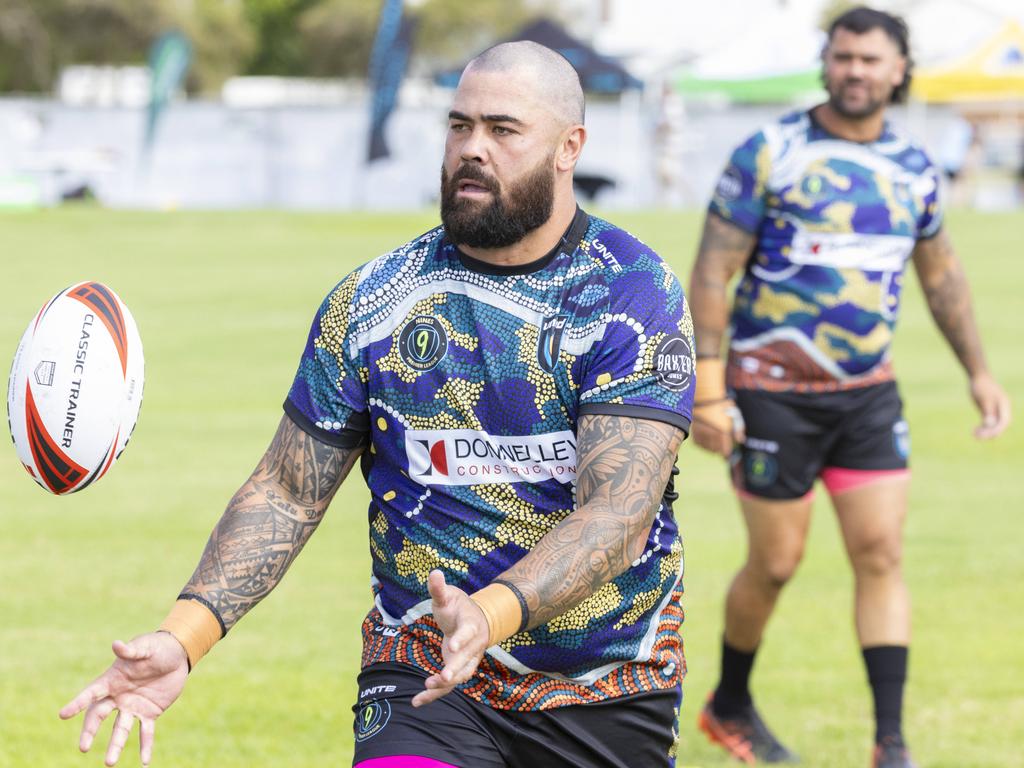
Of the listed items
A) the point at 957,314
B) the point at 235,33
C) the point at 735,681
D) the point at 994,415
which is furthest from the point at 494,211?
the point at 235,33

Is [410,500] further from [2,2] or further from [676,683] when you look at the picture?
[2,2]

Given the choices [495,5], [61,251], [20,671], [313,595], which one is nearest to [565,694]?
[20,671]

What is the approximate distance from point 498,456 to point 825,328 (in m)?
2.86

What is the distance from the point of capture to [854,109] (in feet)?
21.7

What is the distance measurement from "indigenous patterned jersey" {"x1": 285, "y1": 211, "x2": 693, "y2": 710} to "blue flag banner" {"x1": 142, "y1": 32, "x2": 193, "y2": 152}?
120 feet

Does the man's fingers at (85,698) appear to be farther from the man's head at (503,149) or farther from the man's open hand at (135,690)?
the man's head at (503,149)

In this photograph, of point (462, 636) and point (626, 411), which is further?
point (626, 411)

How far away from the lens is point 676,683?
432 centimetres

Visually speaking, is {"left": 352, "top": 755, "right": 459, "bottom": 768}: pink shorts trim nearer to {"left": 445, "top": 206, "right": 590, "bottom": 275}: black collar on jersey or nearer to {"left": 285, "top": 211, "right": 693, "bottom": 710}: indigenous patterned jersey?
{"left": 285, "top": 211, "right": 693, "bottom": 710}: indigenous patterned jersey

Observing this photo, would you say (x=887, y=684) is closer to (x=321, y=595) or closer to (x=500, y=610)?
(x=500, y=610)

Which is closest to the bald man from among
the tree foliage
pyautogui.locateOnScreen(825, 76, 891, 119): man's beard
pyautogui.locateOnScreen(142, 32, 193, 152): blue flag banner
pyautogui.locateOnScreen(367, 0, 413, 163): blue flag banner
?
pyautogui.locateOnScreen(825, 76, 891, 119): man's beard

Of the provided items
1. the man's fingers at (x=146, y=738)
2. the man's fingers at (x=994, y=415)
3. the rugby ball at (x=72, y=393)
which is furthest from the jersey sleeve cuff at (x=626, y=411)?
the man's fingers at (x=994, y=415)

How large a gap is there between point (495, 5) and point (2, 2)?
68.5 feet

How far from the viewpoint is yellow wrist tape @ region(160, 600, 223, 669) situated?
12.9ft
